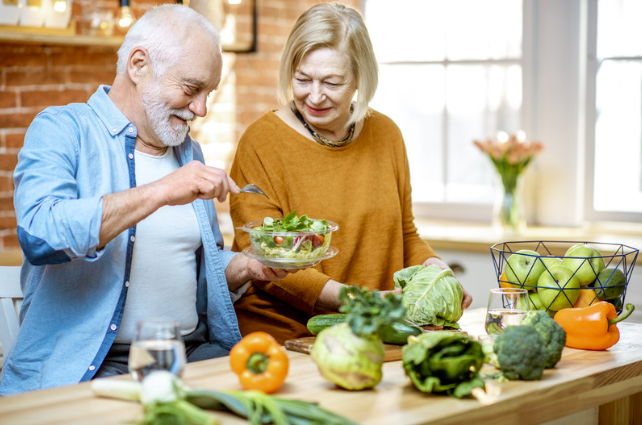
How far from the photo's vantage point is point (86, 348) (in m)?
1.86

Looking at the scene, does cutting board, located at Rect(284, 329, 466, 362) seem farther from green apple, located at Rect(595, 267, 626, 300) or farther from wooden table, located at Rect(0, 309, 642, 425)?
green apple, located at Rect(595, 267, 626, 300)

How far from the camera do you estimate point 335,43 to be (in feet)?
7.48

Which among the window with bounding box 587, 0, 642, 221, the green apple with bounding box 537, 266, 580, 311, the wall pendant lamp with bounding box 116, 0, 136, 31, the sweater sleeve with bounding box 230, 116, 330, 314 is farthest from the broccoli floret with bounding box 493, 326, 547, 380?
the window with bounding box 587, 0, 642, 221

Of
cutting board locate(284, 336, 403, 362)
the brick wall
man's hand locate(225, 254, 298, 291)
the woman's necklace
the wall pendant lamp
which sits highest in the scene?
the wall pendant lamp

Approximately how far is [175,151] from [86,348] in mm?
609

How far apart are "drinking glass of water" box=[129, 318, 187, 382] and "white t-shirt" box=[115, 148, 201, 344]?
65cm

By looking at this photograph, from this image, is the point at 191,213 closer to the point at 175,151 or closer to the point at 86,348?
the point at 175,151

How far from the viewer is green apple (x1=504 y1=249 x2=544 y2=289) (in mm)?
1852

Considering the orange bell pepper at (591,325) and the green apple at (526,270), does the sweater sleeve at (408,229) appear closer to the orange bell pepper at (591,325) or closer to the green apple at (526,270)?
the green apple at (526,270)

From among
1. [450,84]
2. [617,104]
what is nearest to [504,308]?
[617,104]

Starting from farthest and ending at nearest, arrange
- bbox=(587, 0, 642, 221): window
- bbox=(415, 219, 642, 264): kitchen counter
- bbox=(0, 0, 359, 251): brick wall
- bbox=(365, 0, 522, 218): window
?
1. bbox=(365, 0, 522, 218): window
2. bbox=(587, 0, 642, 221): window
3. bbox=(415, 219, 642, 264): kitchen counter
4. bbox=(0, 0, 359, 251): brick wall

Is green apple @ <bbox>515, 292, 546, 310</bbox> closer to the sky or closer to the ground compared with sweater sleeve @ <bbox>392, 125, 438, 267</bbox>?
closer to the ground

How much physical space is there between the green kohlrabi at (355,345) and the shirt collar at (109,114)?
2.90 feet

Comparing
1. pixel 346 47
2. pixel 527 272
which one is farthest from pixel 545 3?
pixel 527 272
